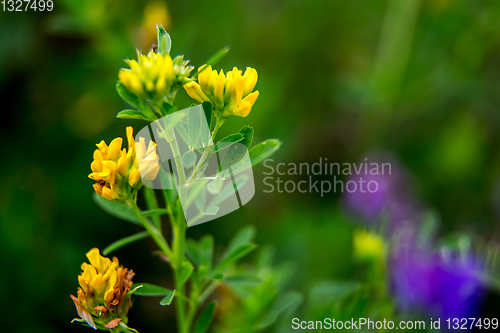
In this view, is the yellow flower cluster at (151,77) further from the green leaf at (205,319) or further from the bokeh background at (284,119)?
the bokeh background at (284,119)

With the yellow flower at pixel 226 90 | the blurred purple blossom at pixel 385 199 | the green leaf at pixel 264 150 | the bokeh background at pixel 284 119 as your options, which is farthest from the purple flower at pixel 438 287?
the yellow flower at pixel 226 90

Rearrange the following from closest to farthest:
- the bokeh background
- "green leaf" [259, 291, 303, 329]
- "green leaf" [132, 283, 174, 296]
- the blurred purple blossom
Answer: "green leaf" [132, 283, 174, 296] < "green leaf" [259, 291, 303, 329] < the bokeh background < the blurred purple blossom

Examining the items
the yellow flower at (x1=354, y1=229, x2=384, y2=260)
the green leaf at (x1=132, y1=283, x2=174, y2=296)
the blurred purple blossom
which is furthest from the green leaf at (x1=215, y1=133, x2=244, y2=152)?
the blurred purple blossom

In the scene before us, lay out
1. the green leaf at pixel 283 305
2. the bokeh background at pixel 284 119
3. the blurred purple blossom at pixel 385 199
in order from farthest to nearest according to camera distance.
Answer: the blurred purple blossom at pixel 385 199 < the bokeh background at pixel 284 119 < the green leaf at pixel 283 305

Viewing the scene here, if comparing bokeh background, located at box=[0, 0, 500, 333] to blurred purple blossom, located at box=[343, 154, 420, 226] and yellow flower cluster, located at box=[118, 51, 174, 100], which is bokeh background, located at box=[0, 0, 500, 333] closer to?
blurred purple blossom, located at box=[343, 154, 420, 226]

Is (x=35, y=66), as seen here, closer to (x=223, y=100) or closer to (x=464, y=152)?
(x=223, y=100)
